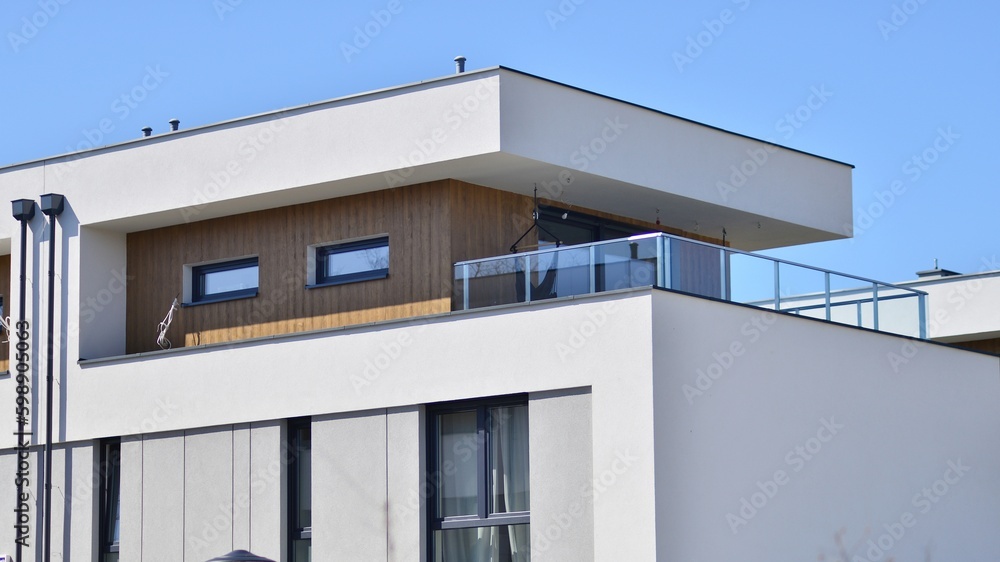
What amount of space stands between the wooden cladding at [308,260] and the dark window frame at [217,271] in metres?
0.11

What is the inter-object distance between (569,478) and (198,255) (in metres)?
7.38

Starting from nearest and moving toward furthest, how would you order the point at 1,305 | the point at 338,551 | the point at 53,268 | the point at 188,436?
the point at 338,551 < the point at 188,436 < the point at 53,268 < the point at 1,305

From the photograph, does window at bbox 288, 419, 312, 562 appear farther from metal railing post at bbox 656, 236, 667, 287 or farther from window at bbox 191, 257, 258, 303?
metal railing post at bbox 656, 236, 667, 287

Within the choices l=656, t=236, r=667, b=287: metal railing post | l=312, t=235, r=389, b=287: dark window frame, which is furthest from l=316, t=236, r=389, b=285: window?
l=656, t=236, r=667, b=287: metal railing post

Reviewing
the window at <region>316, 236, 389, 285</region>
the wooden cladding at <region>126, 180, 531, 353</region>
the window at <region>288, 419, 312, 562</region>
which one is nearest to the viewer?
the window at <region>288, 419, 312, 562</region>

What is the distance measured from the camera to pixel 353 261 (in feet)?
70.2

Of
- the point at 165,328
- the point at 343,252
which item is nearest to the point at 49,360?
the point at 165,328

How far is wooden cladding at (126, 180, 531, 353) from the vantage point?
2058cm

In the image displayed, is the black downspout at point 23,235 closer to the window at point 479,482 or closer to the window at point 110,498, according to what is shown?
the window at point 110,498

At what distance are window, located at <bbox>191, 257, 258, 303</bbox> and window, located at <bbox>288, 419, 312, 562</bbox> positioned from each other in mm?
2567

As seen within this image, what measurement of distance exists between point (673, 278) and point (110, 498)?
8.71 metres

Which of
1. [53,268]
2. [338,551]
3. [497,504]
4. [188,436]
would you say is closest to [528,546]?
A: [497,504]

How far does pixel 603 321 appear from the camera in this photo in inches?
707

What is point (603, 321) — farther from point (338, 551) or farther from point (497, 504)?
point (338, 551)
